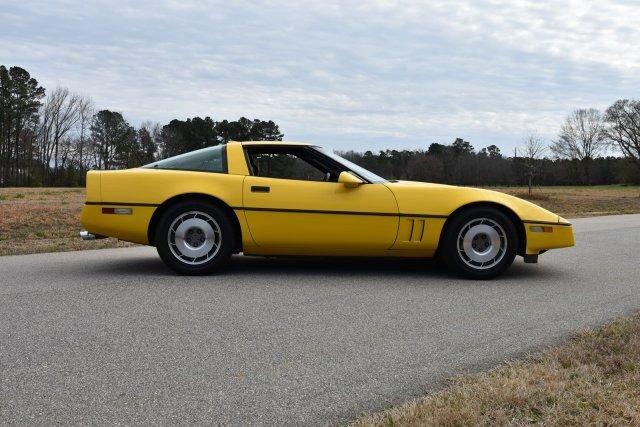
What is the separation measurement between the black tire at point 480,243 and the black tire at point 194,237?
6.91ft

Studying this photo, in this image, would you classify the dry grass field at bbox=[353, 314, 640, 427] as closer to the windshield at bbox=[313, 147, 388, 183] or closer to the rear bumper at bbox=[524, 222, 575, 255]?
the rear bumper at bbox=[524, 222, 575, 255]

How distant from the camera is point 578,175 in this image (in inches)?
3295

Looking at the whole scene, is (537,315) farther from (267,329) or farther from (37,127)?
(37,127)

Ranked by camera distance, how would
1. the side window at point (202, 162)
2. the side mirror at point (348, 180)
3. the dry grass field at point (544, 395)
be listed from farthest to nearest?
the side window at point (202, 162) → the side mirror at point (348, 180) → the dry grass field at point (544, 395)

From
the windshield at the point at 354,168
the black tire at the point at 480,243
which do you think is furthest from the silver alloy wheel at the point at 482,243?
the windshield at the point at 354,168

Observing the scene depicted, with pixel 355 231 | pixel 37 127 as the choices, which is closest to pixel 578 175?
pixel 37 127

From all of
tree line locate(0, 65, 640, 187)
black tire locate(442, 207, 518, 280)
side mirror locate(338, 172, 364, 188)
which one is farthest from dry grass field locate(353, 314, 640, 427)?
tree line locate(0, 65, 640, 187)

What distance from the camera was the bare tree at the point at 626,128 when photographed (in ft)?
176

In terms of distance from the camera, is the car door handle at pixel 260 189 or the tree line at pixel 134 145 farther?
the tree line at pixel 134 145

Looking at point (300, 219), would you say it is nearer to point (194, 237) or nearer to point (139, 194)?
point (194, 237)

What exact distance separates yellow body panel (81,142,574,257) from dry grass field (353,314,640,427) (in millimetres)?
2356

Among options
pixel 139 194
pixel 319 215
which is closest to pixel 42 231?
pixel 139 194

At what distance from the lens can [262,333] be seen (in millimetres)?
3488

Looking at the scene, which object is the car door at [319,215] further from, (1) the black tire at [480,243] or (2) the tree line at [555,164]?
(2) the tree line at [555,164]
